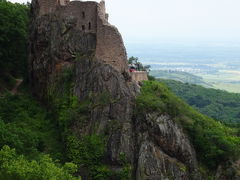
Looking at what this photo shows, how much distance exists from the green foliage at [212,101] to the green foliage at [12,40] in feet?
170

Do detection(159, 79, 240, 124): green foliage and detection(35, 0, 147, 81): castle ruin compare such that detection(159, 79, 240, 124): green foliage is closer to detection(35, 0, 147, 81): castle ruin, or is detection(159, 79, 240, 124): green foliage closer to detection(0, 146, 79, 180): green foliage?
detection(35, 0, 147, 81): castle ruin

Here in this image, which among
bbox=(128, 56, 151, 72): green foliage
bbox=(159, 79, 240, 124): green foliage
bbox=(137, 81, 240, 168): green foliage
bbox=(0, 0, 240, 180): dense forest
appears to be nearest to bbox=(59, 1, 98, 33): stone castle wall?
bbox=(0, 0, 240, 180): dense forest

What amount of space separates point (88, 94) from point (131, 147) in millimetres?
5833

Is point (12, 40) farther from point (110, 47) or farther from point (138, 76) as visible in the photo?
point (138, 76)

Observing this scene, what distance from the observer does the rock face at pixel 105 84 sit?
110ft

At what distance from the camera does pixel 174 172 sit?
33469mm

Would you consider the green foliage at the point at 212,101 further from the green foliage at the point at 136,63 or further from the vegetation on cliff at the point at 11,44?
the vegetation on cliff at the point at 11,44

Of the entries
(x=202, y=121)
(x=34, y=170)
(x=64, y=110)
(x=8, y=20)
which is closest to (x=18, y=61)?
(x=8, y=20)

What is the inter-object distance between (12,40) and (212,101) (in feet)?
224

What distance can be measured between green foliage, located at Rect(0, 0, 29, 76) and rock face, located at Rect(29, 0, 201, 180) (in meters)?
4.00

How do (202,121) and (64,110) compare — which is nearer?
(64,110)

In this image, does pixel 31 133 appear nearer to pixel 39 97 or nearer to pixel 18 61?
pixel 39 97

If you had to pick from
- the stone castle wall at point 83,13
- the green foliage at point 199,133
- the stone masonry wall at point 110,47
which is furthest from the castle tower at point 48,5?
the green foliage at point 199,133

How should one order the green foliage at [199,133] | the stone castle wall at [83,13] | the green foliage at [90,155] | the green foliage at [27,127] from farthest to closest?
the stone castle wall at [83,13] < the green foliage at [199,133] < the green foliage at [90,155] < the green foliage at [27,127]
